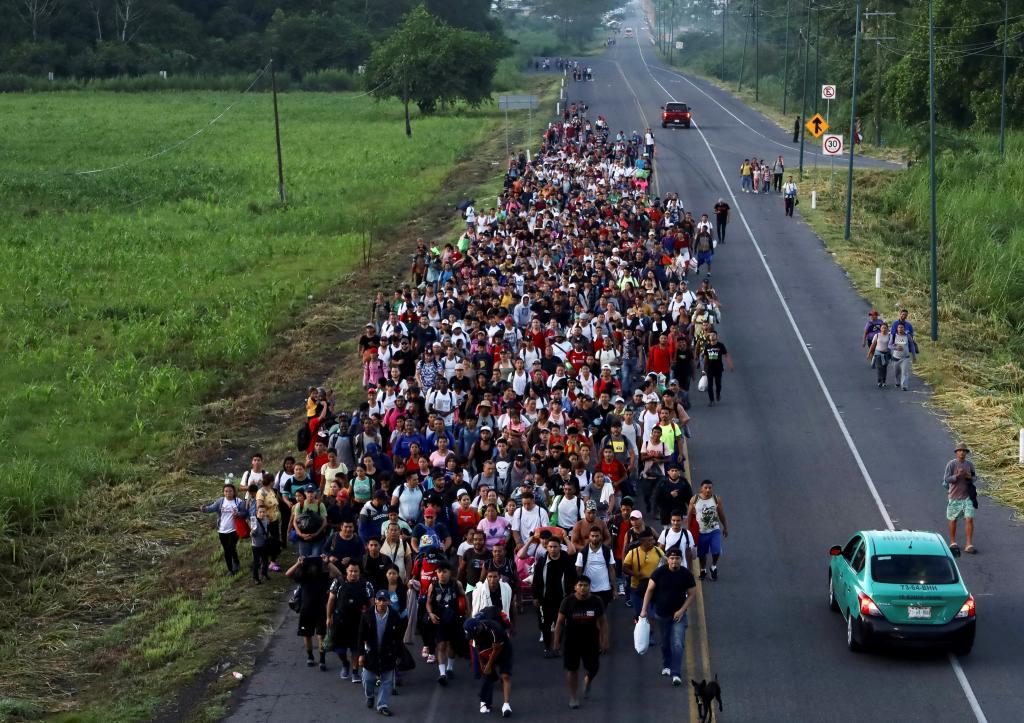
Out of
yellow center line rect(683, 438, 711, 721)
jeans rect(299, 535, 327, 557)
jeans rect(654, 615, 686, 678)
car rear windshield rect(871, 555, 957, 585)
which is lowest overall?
yellow center line rect(683, 438, 711, 721)

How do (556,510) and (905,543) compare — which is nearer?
(905,543)

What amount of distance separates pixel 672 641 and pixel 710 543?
2871 mm

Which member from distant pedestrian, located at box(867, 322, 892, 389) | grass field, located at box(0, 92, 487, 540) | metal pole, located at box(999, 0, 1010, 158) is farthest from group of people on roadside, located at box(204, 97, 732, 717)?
metal pole, located at box(999, 0, 1010, 158)

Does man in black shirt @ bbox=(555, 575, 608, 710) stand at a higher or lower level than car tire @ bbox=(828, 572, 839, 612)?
higher

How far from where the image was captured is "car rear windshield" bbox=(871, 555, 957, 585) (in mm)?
16156

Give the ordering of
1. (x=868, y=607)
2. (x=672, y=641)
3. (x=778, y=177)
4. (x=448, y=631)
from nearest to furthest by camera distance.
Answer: (x=672, y=641) → (x=448, y=631) → (x=868, y=607) → (x=778, y=177)

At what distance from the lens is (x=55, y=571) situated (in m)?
21.2

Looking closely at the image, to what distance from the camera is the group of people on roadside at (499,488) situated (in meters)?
15.5

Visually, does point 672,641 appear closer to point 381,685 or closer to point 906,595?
point 906,595

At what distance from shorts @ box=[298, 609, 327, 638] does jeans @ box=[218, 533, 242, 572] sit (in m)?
3.34

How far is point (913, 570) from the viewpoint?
16266mm

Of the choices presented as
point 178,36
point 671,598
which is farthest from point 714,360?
point 178,36

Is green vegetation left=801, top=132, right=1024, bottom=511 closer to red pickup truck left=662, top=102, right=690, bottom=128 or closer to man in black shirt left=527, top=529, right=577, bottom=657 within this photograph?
man in black shirt left=527, top=529, right=577, bottom=657

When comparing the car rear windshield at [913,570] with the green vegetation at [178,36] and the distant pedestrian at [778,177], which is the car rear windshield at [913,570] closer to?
the distant pedestrian at [778,177]
